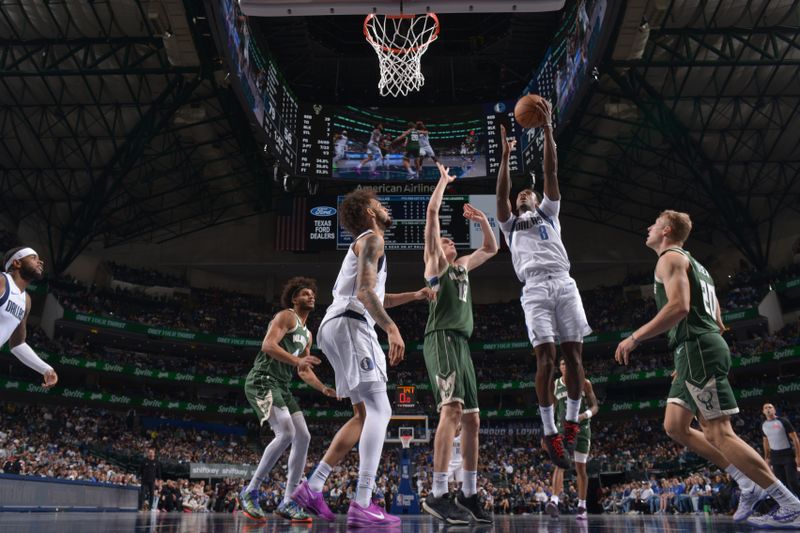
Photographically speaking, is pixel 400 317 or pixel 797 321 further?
pixel 400 317

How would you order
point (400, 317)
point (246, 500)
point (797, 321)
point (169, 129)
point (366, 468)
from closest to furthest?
1. point (366, 468)
2. point (246, 500)
3. point (169, 129)
4. point (797, 321)
5. point (400, 317)

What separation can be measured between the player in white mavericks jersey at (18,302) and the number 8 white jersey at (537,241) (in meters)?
4.41

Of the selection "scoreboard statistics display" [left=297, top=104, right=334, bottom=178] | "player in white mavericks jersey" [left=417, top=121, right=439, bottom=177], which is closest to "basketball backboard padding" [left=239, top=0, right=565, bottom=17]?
"scoreboard statistics display" [left=297, top=104, right=334, bottom=178]

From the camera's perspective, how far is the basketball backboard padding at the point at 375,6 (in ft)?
25.9

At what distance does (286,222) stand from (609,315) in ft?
59.7

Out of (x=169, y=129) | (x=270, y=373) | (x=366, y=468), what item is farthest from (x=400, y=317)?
(x=366, y=468)

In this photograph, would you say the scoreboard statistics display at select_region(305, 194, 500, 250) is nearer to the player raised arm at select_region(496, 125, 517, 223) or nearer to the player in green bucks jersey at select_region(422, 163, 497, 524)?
the player raised arm at select_region(496, 125, 517, 223)

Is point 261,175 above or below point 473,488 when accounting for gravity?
above

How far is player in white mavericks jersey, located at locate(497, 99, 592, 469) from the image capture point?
234 inches

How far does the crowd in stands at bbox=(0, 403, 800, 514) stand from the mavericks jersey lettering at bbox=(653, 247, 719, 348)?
12.9m

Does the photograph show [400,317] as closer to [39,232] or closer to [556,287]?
[39,232]

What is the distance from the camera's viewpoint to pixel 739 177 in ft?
92.5

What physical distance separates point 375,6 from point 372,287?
15.8 ft

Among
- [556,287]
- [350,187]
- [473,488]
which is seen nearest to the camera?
[473,488]
